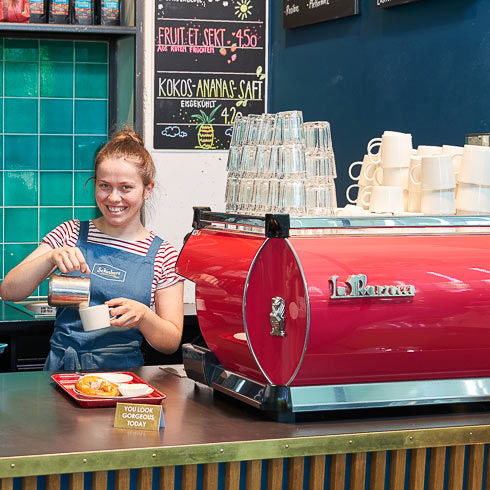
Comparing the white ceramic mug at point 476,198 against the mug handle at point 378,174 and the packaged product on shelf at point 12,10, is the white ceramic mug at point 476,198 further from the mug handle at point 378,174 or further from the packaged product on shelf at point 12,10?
the packaged product on shelf at point 12,10

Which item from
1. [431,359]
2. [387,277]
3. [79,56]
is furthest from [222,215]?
[79,56]

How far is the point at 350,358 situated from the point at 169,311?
2.48 feet

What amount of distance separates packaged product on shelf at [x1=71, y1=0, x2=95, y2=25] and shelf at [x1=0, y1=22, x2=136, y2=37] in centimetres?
6

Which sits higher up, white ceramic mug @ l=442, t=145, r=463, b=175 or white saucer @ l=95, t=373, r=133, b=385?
white ceramic mug @ l=442, t=145, r=463, b=175

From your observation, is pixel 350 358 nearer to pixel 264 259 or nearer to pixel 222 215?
pixel 264 259

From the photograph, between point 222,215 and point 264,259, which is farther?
point 222,215

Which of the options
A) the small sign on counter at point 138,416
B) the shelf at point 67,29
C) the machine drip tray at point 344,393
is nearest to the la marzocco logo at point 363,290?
the machine drip tray at point 344,393

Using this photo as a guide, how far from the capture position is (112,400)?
1.89 metres

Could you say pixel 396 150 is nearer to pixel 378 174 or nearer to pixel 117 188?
pixel 378 174

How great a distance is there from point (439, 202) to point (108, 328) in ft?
3.10

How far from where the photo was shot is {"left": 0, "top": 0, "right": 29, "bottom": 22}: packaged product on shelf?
3.75 meters

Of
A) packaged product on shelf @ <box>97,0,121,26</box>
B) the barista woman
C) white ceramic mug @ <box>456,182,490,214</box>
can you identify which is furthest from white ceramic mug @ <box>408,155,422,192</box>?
packaged product on shelf @ <box>97,0,121,26</box>

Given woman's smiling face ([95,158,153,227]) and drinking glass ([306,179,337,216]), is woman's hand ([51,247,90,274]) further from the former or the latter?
drinking glass ([306,179,337,216])

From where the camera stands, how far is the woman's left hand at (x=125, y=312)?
6.96ft
